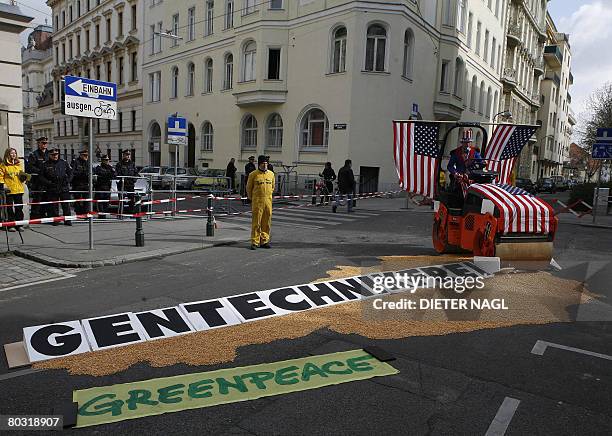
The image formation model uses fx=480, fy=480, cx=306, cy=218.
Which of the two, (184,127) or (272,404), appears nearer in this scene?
(272,404)

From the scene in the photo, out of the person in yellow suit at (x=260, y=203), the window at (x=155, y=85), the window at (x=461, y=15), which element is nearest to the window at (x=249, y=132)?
the window at (x=155, y=85)

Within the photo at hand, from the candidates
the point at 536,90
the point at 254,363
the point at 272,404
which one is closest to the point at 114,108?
the point at 254,363

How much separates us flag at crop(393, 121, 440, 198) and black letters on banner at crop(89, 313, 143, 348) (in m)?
6.01

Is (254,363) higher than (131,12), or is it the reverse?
(131,12)

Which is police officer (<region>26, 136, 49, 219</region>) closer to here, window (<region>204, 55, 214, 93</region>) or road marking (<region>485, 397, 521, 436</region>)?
road marking (<region>485, 397, 521, 436</region>)

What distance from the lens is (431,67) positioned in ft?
96.9

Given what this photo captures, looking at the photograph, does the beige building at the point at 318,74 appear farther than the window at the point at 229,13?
No

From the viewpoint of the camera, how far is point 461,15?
32719mm

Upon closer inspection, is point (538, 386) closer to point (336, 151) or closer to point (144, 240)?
point (144, 240)

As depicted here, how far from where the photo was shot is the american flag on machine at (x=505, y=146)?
377 inches

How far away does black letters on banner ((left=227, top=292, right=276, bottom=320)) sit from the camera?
576 cm

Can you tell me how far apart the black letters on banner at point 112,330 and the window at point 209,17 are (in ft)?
108

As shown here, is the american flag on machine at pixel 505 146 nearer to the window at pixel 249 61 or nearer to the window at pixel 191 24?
the window at pixel 249 61

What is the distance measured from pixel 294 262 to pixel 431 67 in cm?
2451
